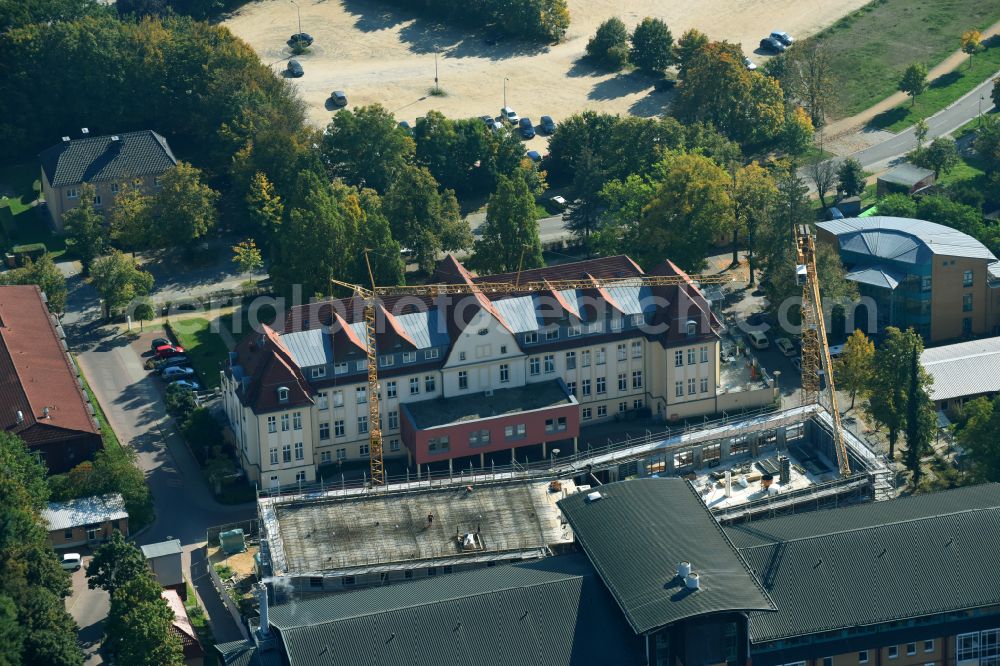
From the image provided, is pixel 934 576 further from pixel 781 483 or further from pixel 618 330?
pixel 618 330

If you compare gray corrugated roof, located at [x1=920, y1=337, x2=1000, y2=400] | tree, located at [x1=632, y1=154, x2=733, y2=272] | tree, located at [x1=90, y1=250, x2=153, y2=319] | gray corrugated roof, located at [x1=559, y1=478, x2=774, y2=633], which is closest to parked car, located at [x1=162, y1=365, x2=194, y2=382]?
tree, located at [x1=90, y1=250, x2=153, y2=319]

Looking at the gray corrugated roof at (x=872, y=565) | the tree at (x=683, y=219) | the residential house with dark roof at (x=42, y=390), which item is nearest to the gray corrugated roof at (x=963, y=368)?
the tree at (x=683, y=219)

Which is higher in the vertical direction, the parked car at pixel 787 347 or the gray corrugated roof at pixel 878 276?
the gray corrugated roof at pixel 878 276

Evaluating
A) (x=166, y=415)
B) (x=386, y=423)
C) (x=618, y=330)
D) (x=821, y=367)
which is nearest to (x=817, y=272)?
(x=821, y=367)

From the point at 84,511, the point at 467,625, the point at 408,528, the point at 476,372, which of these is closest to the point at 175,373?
the point at 84,511

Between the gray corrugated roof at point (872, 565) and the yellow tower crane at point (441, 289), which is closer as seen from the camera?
the gray corrugated roof at point (872, 565)

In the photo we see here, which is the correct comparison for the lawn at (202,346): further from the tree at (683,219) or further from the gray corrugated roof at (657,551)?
the gray corrugated roof at (657,551)

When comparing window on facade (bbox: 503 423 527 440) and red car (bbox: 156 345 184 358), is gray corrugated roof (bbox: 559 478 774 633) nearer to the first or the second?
window on facade (bbox: 503 423 527 440)

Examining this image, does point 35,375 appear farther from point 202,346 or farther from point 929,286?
point 929,286
